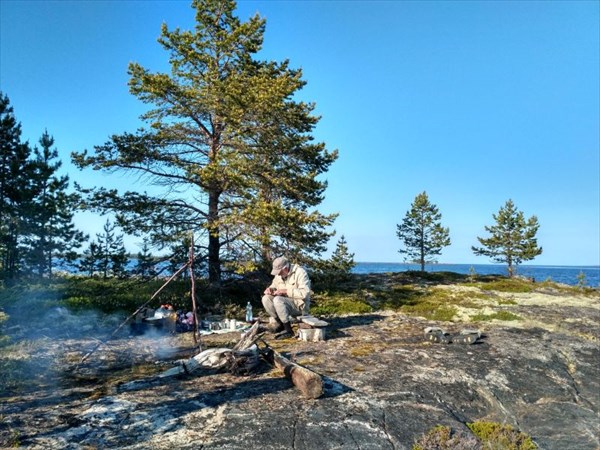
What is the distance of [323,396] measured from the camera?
587 centimetres

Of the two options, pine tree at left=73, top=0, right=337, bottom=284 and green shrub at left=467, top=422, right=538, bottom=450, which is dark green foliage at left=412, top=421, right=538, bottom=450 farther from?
pine tree at left=73, top=0, right=337, bottom=284

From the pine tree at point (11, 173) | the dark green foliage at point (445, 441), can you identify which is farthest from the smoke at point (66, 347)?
the pine tree at point (11, 173)

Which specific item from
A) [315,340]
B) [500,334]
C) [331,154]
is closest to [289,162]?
[331,154]

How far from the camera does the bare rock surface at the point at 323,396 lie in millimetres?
4707

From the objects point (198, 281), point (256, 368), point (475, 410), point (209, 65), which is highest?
point (209, 65)

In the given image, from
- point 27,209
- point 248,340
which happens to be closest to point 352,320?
point 248,340

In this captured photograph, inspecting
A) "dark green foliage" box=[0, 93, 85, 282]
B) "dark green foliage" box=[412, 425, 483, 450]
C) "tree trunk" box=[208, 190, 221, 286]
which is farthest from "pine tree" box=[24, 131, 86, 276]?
"dark green foliage" box=[412, 425, 483, 450]

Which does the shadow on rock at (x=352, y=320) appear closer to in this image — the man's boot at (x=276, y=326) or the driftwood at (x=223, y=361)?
the man's boot at (x=276, y=326)

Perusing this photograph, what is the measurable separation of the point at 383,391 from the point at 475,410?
1395mm

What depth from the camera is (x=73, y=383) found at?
21.3 feet

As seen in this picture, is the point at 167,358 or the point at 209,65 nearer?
the point at 167,358

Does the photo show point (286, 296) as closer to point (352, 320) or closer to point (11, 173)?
point (352, 320)

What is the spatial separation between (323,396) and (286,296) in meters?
4.11

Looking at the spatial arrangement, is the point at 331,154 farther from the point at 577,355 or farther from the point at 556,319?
the point at 577,355
